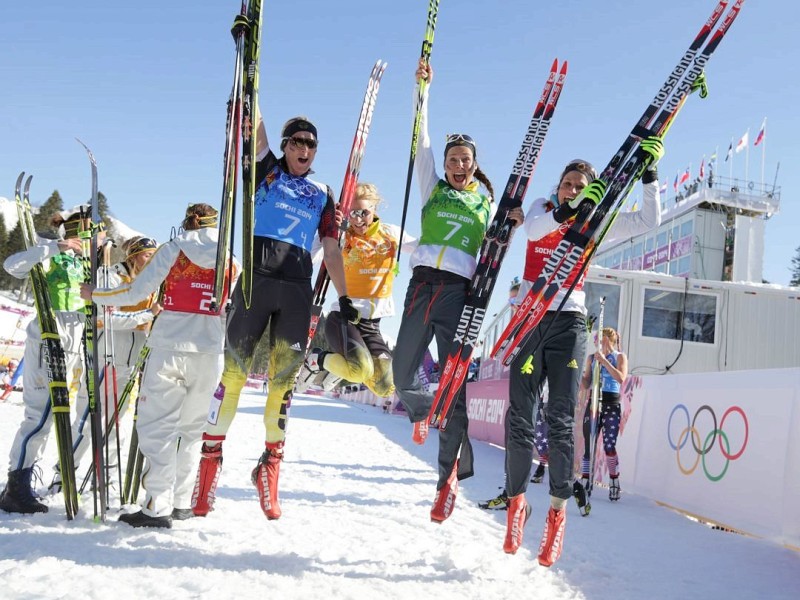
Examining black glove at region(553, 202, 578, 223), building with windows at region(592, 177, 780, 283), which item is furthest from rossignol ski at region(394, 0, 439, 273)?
building with windows at region(592, 177, 780, 283)

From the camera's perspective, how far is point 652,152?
4.27m

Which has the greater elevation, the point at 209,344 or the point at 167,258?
the point at 167,258

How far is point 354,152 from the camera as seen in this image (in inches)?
206

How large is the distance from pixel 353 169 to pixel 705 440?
16.8ft

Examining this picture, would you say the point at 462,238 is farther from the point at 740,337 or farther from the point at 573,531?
the point at 740,337

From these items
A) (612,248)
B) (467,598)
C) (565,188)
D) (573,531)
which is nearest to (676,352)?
(573,531)

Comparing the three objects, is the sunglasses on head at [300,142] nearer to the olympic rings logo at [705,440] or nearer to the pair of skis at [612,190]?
the pair of skis at [612,190]

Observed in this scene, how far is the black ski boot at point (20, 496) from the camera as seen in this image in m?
4.64

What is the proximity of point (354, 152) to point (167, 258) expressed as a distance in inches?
67.4

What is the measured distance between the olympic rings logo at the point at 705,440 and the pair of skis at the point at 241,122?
17.6 ft

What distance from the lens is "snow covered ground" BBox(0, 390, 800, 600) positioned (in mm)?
3449

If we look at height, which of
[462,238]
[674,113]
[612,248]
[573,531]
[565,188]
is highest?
[612,248]

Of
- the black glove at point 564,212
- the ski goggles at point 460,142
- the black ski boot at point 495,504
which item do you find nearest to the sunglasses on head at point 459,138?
the ski goggles at point 460,142

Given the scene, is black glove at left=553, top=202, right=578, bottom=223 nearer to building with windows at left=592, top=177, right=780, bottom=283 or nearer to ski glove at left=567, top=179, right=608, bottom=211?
ski glove at left=567, top=179, right=608, bottom=211
